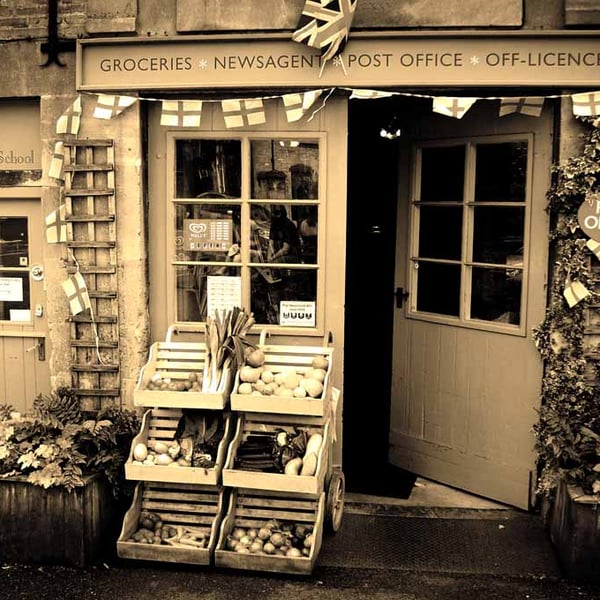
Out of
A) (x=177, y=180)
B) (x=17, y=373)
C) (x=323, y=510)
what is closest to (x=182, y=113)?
(x=177, y=180)

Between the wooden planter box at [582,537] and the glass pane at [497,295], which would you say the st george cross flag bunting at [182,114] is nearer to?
the glass pane at [497,295]

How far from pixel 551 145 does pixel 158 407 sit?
3.29 m

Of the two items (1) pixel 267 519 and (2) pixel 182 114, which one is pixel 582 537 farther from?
(2) pixel 182 114

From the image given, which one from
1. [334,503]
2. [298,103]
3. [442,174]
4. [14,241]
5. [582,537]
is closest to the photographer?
[582,537]

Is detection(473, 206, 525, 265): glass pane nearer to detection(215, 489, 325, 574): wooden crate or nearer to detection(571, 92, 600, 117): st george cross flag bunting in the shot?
detection(571, 92, 600, 117): st george cross flag bunting

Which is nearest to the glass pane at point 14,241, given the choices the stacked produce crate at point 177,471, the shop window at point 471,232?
the stacked produce crate at point 177,471

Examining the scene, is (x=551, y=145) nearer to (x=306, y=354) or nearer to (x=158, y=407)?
(x=306, y=354)

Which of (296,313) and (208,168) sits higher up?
(208,168)

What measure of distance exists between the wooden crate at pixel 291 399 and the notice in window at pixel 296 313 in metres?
0.43

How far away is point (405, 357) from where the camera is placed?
22.0 ft

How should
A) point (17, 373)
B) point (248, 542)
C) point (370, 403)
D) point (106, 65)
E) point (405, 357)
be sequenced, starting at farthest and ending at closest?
point (370, 403)
point (405, 357)
point (17, 373)
point (106, 65)
point (248, 542)

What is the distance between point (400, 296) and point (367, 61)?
2.08 m

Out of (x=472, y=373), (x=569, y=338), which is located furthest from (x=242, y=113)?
(x=569, y=338)

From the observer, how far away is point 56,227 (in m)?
5.84
